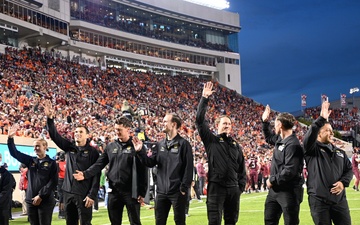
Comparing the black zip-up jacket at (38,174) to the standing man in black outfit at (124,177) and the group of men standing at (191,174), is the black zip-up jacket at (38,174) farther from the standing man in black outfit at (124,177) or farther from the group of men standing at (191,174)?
the standing man in black outfit at (124,177)

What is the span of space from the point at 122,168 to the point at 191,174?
3.55ft

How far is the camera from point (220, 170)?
7922 millimetres

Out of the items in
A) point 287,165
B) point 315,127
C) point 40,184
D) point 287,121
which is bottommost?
point 40,184

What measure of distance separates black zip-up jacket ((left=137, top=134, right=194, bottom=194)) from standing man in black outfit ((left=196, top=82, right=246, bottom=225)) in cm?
41

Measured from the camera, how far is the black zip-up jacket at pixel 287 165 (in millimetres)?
7273

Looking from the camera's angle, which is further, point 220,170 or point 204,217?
point 204,217

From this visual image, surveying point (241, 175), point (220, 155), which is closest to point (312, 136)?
point (220, 155)

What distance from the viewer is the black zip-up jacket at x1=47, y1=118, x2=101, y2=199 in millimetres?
8203

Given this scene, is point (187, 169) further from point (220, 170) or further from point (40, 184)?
point (40, 184)

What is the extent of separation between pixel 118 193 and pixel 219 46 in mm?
67870

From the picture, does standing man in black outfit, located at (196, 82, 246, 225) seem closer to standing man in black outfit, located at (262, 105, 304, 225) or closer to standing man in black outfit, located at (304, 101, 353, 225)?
standing man in black outfit, located at (262, 105, 304, 225)

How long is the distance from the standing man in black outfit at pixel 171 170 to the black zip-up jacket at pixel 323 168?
1.78 m

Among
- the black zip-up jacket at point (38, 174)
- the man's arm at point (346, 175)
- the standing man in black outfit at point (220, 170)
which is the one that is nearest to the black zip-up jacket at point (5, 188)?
the black zip-up jacket at point (38, 174)

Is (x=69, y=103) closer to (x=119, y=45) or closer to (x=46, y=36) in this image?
(x=46, y=36)
